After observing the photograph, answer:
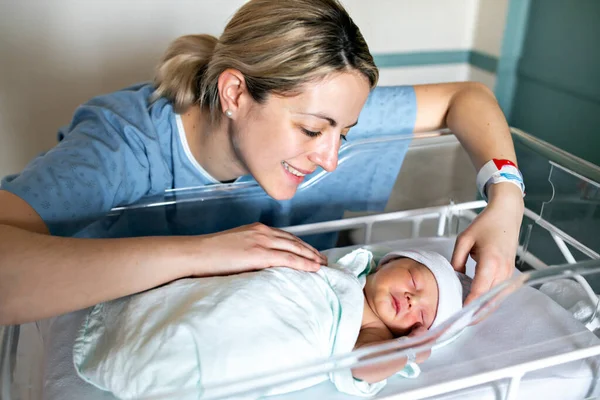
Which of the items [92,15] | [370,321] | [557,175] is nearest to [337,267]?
[370,321]

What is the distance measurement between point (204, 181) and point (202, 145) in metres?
0.08

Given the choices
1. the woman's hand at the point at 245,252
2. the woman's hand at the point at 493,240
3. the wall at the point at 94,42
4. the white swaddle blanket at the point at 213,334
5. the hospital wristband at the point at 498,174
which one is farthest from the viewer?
the wall at the point at 94,42

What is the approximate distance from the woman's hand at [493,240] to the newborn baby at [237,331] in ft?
0.21

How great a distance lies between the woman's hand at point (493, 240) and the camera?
38.4 inches

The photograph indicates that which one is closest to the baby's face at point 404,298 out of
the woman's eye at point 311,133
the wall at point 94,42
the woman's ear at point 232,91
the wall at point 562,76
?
the woman's eye at point 311,133

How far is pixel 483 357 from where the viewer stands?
2.84 feet

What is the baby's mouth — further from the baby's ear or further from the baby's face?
the baby's ear

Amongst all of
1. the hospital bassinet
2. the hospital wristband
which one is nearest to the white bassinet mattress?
the hospital bassinet

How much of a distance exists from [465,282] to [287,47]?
52 centimetres

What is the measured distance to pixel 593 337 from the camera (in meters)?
0.95

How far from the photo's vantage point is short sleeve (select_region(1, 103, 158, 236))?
0.89m

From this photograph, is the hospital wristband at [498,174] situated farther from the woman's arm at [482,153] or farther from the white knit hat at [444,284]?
the white knit hat at [444,284]

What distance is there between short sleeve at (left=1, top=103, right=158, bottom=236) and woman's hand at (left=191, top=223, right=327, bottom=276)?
23 centimetres

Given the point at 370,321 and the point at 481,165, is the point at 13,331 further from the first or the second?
the point at 481,165
